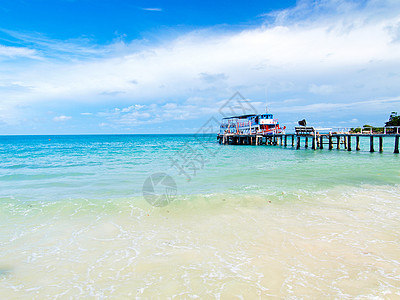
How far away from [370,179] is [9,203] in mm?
17514

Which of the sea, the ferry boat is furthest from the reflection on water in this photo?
the ferry boat

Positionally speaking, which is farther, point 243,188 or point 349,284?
point 243,188

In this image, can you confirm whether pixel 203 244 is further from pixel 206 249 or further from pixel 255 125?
pixel 255 125

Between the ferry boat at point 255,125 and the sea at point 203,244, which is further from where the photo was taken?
the ferry boat at point 255,125

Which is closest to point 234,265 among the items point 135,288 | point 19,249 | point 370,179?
point 135,288

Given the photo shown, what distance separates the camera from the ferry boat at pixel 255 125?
52.2m

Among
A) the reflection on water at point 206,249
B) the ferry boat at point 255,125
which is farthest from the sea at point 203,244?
the ferry boat at point 255,125

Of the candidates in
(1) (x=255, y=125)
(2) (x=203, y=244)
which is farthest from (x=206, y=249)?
(1) (x=255, y=125)

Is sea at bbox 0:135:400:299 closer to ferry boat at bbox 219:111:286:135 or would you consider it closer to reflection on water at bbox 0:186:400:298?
reflection on water at bbox 0:186:400:298

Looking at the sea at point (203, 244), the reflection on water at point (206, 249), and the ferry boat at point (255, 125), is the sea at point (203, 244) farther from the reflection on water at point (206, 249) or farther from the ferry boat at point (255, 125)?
the ferry boat at point (255, 125)

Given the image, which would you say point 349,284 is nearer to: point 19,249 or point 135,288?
point 135,288

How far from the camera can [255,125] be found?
5403cm

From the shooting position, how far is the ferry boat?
5225 cm

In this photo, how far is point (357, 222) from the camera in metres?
7.40
